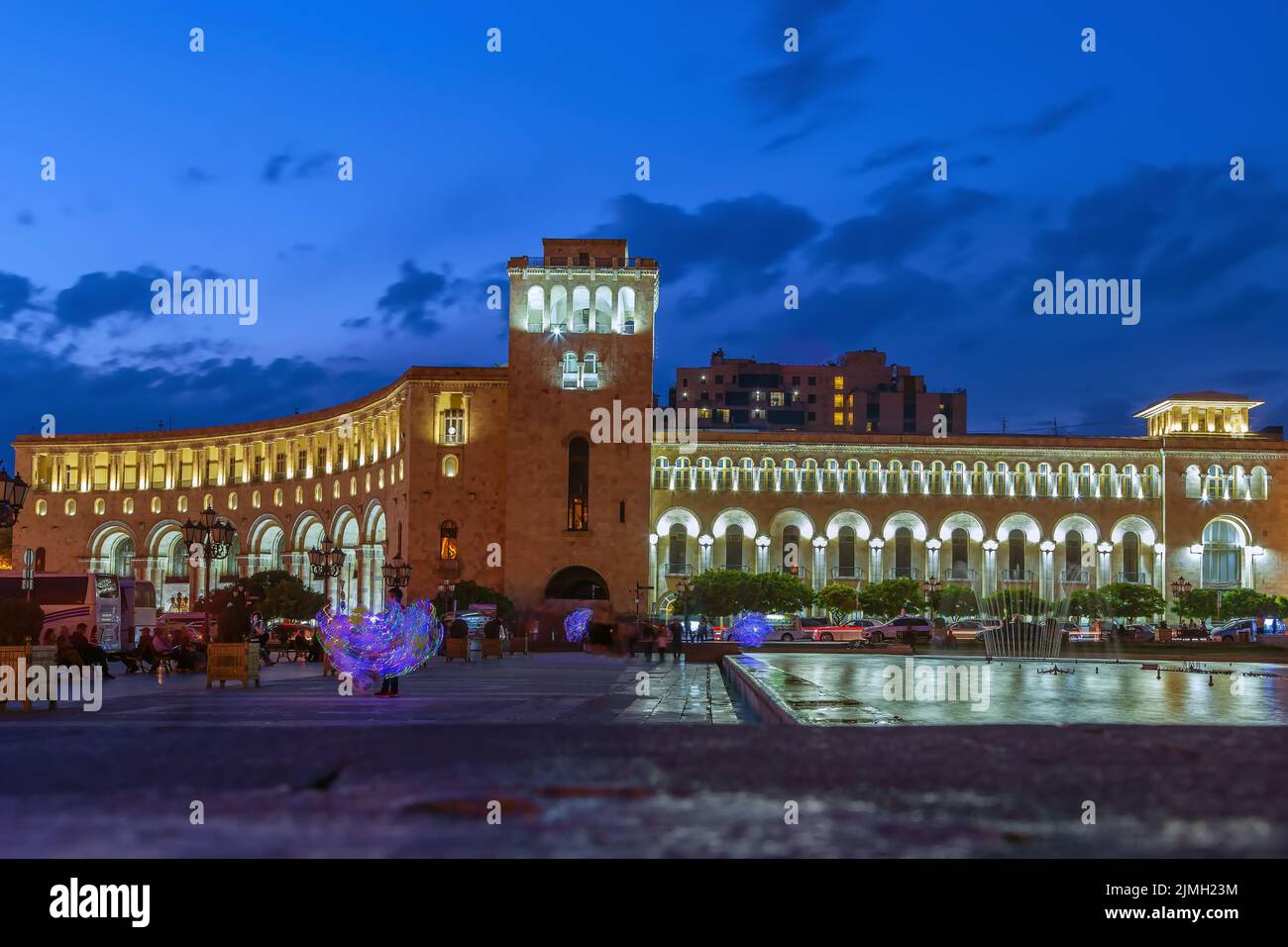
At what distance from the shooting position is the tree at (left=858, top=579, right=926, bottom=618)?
178ft

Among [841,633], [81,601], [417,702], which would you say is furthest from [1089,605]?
[417,702]

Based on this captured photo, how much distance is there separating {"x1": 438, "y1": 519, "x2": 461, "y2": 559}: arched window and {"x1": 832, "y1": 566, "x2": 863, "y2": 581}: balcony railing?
1774cm

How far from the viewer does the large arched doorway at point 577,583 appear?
49562 millimetres

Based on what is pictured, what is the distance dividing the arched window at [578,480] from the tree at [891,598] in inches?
498

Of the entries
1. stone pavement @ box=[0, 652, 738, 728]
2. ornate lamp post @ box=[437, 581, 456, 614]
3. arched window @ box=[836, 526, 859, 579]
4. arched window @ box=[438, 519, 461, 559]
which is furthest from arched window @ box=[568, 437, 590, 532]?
stone pavement @ box=[0, 652, 738, 728]

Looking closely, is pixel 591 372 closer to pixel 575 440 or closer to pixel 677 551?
pixel 575 440

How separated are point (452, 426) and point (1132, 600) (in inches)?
1112

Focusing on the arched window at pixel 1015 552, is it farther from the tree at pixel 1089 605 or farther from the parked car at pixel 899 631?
the parked car at pixel 899 631

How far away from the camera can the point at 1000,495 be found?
6016 cm

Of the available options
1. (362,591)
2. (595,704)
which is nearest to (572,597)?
(362,591)

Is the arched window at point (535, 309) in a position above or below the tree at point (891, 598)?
above

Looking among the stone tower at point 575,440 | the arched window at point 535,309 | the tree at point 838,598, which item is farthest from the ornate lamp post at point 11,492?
the tree at point 838,598

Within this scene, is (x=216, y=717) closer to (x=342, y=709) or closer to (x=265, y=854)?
(x=342, y=709)
